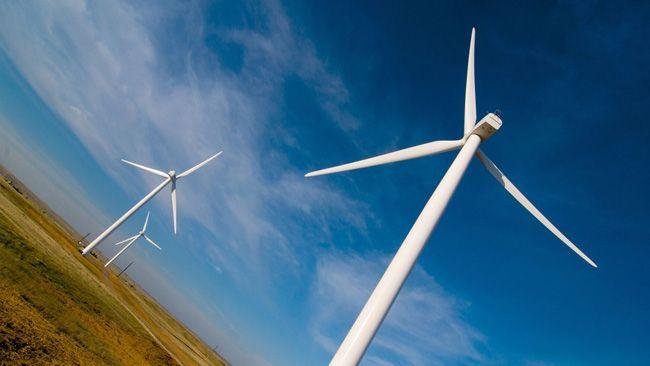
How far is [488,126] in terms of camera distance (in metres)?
25.8

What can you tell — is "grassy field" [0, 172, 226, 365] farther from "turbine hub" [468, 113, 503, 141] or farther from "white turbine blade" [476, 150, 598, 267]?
"white turbine blade" [476, 150, 598, 267]

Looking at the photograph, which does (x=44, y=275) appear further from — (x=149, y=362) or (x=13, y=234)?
(x=149, y=362)

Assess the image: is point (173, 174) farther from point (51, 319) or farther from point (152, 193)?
point (51, 319)

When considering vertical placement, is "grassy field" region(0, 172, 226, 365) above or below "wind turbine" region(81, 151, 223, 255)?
below

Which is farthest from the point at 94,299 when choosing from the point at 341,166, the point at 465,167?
the point at 465,167

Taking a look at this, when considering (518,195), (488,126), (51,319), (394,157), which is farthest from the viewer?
(51,319)

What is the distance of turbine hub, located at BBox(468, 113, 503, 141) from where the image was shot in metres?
25.8

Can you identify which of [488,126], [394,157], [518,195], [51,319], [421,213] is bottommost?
[51,319]

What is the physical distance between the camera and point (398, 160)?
29.8m

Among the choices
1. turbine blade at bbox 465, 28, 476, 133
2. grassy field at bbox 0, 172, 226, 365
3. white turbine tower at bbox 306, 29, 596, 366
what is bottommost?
grassy field at bbox 0, 172, 226, 365

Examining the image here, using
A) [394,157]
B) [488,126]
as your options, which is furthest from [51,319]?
[488,126]

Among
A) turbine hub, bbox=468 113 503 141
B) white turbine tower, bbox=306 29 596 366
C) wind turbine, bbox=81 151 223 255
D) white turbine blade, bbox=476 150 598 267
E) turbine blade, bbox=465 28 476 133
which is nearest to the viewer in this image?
white turbine tower, bbox=306 29 596 366

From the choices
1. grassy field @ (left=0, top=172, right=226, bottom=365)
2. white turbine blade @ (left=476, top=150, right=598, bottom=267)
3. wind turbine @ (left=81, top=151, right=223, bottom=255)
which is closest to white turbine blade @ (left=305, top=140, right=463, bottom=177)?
white turbine blade @ (left=476, top=150, right=598, bottom=267)

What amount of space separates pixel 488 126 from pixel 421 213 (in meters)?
10.3
